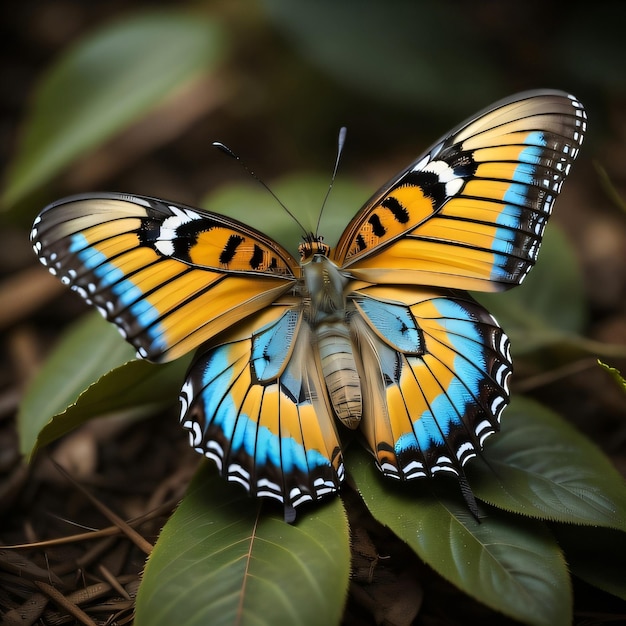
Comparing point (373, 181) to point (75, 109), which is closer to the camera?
point (75, 109)

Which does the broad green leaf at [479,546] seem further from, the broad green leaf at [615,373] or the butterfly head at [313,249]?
the butterfly head at [313,249]

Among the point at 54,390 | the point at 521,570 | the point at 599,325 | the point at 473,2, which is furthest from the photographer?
the point at 473,2

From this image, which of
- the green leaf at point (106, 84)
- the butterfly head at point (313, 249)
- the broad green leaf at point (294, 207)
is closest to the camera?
the butterfly head at point (313, 249)

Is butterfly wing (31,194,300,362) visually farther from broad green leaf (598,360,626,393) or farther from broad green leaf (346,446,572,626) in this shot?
broad green leaf (598,360,626,393)

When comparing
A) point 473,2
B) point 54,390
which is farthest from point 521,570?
point 473,2

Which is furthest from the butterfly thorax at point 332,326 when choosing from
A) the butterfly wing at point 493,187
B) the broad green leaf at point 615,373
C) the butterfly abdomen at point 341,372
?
the broad green leaf at point 615,373

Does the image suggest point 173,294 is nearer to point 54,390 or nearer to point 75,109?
point 54,390
